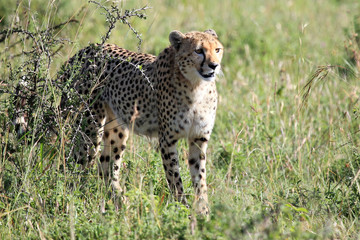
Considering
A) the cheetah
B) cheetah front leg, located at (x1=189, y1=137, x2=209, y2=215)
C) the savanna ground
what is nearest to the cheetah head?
the cheetah

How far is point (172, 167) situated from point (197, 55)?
87 centimetres

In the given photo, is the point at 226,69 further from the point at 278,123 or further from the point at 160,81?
the point at 160,81

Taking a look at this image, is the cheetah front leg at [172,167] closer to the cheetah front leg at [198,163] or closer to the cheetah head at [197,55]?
the cheetah front leg at [198,163]

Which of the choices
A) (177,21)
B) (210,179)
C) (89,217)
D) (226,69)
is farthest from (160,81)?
(177,21)

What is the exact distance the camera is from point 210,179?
4.86 meters

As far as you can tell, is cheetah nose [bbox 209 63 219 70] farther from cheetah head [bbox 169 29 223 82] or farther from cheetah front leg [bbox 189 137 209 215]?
cheetah front leg [bbox 189 137 209 215]

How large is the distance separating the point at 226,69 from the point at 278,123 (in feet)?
5.22

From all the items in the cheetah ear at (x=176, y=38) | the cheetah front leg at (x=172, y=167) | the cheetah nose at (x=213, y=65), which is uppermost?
the cheetah ear at (x=176, y=38)

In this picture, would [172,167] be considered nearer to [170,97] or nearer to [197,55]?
[170,97]

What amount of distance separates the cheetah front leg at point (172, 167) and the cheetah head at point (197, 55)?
0.53 m

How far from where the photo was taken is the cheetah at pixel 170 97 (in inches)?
170

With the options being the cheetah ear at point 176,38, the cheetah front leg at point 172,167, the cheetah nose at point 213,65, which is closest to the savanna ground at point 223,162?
the cheetah front leg at point 172,167

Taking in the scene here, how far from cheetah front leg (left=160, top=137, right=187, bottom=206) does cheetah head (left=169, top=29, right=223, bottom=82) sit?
1.75 feet

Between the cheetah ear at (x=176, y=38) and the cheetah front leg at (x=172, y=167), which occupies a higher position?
the cheetah ear at (x=176, y=38)
